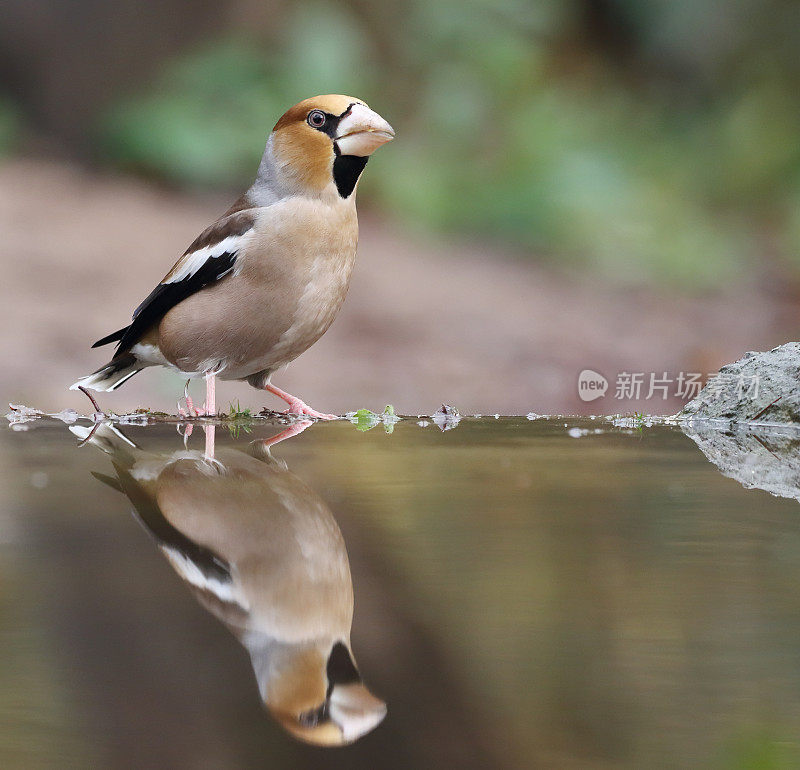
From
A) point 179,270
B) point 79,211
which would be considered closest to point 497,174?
point 79,211

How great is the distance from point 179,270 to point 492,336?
2998mm

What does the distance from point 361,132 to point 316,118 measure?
6.5 inches

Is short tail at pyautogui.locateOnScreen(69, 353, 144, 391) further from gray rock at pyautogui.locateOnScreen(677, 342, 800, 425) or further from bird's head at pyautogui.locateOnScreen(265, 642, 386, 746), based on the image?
bird's head at pyautogui.locateOnScreen(265, 642, 386, 746)

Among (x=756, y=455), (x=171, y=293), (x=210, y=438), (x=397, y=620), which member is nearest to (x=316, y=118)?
(x=171, y=293)

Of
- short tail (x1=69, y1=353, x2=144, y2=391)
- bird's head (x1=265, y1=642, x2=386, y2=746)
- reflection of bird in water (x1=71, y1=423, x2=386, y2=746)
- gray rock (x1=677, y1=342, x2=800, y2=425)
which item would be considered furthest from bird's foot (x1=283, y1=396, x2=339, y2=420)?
bird's head (x1=265, y1=642, x2=386, y2=746)

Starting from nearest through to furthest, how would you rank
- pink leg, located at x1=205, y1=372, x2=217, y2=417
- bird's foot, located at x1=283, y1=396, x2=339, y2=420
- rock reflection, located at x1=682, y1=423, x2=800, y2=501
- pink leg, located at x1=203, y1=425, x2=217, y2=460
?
rock reflection, located at x1=682, y1=423, x2=800, y2=501, pink leg, located at x1=203, y1=425, x2=217, y2=460, pink leg, located at x1=205, y1=372, x2=217, y2=417, bird's foot, located at x1=283, y1=396, x2=339, y2=420

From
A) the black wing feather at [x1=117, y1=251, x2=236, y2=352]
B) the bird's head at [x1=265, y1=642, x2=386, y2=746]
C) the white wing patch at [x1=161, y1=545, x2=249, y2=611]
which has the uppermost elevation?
the black wing feather at [x1=117, y1=251, x2=236, y2=352]

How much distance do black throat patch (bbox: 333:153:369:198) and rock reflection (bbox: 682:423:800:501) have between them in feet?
4.16

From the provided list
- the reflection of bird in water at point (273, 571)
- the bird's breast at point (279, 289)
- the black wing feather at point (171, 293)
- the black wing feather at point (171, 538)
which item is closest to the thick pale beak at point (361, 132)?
the bird's breast at point (279, 289)

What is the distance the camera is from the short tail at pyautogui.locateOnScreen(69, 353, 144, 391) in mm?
3957

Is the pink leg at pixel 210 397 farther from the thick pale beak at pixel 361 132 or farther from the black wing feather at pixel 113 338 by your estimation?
the thick pale beak at pixel 361 132

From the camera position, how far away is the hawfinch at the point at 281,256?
3.38 meters

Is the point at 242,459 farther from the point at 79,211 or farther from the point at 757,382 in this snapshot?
the point at 79,211

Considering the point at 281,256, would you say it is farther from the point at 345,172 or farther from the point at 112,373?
the point at 112,373
